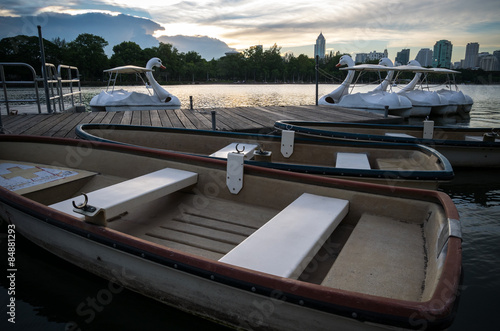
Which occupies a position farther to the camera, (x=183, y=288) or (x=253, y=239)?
(x=253, y=239)

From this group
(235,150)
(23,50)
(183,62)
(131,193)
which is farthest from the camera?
(183,62)

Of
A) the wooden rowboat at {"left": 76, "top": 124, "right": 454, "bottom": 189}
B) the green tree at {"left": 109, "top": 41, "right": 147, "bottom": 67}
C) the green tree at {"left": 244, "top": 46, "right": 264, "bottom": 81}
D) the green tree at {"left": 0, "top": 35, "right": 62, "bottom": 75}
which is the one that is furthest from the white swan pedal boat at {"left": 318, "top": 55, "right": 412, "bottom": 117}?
the green tree at {"left": 244, "top": 46, "right": 264, "bottom": 81}

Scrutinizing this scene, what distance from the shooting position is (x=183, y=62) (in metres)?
107

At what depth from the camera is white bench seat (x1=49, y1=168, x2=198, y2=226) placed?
3256 mm

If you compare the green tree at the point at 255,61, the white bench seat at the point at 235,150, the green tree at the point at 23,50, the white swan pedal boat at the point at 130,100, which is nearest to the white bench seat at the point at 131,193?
the white bench seat at the point at 235,150

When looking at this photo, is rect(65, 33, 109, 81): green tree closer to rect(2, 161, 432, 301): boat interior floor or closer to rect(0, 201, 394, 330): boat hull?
rect(2, 161, 432, 301): boat interior floor

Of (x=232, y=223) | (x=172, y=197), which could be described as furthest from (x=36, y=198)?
(x=232, y=223)

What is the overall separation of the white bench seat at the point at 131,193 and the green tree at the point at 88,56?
7708 cm

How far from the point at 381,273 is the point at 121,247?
7.05 feet

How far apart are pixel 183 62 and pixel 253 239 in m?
112

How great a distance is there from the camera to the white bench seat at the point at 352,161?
199 inches

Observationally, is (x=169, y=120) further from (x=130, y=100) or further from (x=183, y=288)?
(x=183, y=288)

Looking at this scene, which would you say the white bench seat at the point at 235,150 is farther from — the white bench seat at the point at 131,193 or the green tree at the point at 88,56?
the green tree at the point at 88,56

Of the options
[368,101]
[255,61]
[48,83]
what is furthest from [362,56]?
[255,61]
